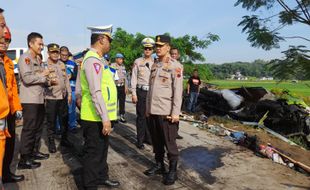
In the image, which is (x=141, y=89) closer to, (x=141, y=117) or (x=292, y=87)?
(x=141, y=117)

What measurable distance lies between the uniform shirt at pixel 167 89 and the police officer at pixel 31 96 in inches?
70.3

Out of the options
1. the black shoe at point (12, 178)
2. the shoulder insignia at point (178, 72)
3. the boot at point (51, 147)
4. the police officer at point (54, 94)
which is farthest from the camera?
the boot at point (51, 147)

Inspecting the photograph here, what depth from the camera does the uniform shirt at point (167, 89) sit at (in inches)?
154

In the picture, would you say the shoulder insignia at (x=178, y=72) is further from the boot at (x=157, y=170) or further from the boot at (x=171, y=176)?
the boot at (x=157, y=170)

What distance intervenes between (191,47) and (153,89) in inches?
606

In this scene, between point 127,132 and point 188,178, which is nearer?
point 188,178

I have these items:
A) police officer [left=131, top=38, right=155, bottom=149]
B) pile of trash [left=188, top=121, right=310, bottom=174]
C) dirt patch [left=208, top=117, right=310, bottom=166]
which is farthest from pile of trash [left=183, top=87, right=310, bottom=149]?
police officer [left=131, top=38, right=155, bottom=149]

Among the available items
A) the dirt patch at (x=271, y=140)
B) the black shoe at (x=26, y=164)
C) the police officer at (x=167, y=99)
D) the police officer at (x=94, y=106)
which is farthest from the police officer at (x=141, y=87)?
the dirt patch at (x=271, y=140)

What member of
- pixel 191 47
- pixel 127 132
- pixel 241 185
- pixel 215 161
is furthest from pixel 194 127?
pixel 191 47

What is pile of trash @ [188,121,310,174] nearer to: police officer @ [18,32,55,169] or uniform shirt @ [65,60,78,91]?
uniform shirt @ [65,60,78,91]

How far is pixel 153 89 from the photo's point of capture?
401 cm

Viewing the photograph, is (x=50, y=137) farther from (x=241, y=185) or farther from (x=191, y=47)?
(x=191, y=47)

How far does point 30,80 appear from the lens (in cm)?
411

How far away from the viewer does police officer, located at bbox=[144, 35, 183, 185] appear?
3.88 metres
